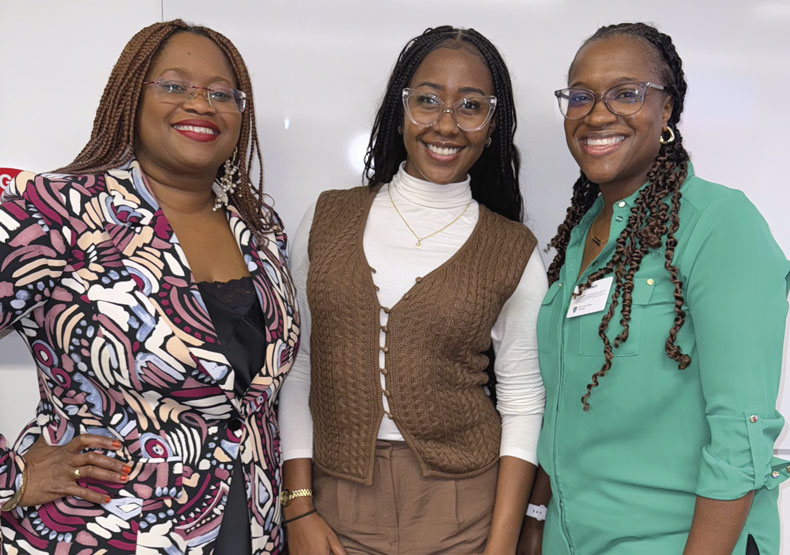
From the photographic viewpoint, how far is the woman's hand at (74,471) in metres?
1.33

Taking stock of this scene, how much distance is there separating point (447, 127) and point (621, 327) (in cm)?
64

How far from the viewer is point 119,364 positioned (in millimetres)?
1312

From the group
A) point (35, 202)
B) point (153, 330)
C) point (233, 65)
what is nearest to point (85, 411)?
point (153, 330)

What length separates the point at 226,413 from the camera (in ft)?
4.67

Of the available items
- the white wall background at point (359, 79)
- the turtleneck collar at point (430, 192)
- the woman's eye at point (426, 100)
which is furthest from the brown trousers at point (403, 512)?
the white wall background at point (359, 79)

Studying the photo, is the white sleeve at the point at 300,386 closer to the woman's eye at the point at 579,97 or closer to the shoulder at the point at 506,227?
the shoulder at the point at 506,227

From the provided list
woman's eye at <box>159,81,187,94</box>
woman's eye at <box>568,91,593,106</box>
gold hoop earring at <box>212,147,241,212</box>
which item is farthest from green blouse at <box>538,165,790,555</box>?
woman's eye at <box>159,81,187,94</box>

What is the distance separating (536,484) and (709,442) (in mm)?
560

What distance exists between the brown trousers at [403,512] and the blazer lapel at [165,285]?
0.39 meters

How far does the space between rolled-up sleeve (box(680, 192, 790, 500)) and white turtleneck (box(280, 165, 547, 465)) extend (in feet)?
1.68

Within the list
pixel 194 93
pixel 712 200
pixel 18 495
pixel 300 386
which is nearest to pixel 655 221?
pixel 712 200

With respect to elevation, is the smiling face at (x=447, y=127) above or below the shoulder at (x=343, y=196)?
above

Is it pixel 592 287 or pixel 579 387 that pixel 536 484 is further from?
pixel 592 287

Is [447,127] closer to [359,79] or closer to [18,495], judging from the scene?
[359,79]
